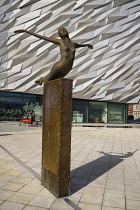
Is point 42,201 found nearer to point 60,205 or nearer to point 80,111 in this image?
point 60,205

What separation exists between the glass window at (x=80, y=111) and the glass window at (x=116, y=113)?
13.4 feet

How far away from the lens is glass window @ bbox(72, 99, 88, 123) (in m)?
31.0

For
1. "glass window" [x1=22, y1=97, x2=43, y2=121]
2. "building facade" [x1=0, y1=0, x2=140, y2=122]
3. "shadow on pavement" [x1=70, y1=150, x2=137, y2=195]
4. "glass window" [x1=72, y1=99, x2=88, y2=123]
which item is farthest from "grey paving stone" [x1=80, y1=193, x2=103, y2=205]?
"glass window" [x1=72, y1=99, x2=88, y2=123]

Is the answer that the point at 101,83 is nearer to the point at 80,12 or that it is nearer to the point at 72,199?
the point at 80,12

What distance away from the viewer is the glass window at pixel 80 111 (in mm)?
30953

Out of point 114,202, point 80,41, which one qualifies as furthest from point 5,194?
point 80,41

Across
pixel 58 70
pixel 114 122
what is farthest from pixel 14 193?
pixel 114 122

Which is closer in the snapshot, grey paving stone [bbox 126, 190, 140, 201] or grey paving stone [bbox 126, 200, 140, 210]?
grey paving stone [bbox 126, 200, 140, 210]

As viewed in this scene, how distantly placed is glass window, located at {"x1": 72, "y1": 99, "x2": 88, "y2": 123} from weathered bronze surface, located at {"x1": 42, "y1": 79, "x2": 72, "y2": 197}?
25811 mm

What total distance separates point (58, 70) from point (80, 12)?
24.6 m

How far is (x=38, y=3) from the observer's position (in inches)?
1038

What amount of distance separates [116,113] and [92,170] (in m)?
26.4

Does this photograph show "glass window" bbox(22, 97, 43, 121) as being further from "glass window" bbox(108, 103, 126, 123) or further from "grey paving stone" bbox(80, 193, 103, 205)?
"grey paving stone" bbox(80, 193, 103, 205)

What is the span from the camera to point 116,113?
32.4 metres
